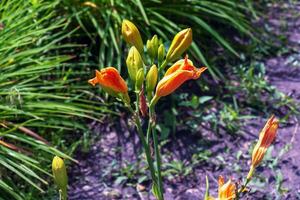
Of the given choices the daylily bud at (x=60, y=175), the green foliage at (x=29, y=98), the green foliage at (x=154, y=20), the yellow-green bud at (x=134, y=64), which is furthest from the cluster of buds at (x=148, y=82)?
the green foliage at (x=154, y=20)

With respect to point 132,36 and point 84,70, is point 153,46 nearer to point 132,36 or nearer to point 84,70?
point 132,36

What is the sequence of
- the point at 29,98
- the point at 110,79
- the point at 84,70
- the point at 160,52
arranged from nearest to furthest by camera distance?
the point at 110,79, the point at 160,52, the point at 29,98, the point at 84,70

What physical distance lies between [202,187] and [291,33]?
1321mm

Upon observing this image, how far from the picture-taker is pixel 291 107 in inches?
120

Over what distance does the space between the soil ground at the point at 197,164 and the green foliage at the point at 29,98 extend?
16 centimetres

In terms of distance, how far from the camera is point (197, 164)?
9.27 feet

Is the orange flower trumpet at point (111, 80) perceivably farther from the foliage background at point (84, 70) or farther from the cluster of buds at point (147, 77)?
the foliage background at point (84, 70)

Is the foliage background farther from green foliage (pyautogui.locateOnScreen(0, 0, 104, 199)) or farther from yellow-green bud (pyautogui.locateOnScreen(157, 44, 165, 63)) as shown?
yellow-green bud (pyautogui.locateOnScreen(157, 44, 165, 63))

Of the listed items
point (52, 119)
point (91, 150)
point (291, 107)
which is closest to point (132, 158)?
point (91, 150)

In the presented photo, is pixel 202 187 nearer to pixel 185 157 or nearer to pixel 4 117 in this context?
pixel 185 157

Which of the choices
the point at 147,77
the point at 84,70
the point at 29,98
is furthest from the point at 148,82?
the point at 84,70

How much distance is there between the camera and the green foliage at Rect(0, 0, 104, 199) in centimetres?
254

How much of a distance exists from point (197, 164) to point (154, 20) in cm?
84

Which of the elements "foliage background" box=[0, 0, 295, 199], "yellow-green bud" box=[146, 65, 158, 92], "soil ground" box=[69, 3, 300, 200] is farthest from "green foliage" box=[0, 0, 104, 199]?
"yellow-green bud" box=[146, 65, 158, 92]
